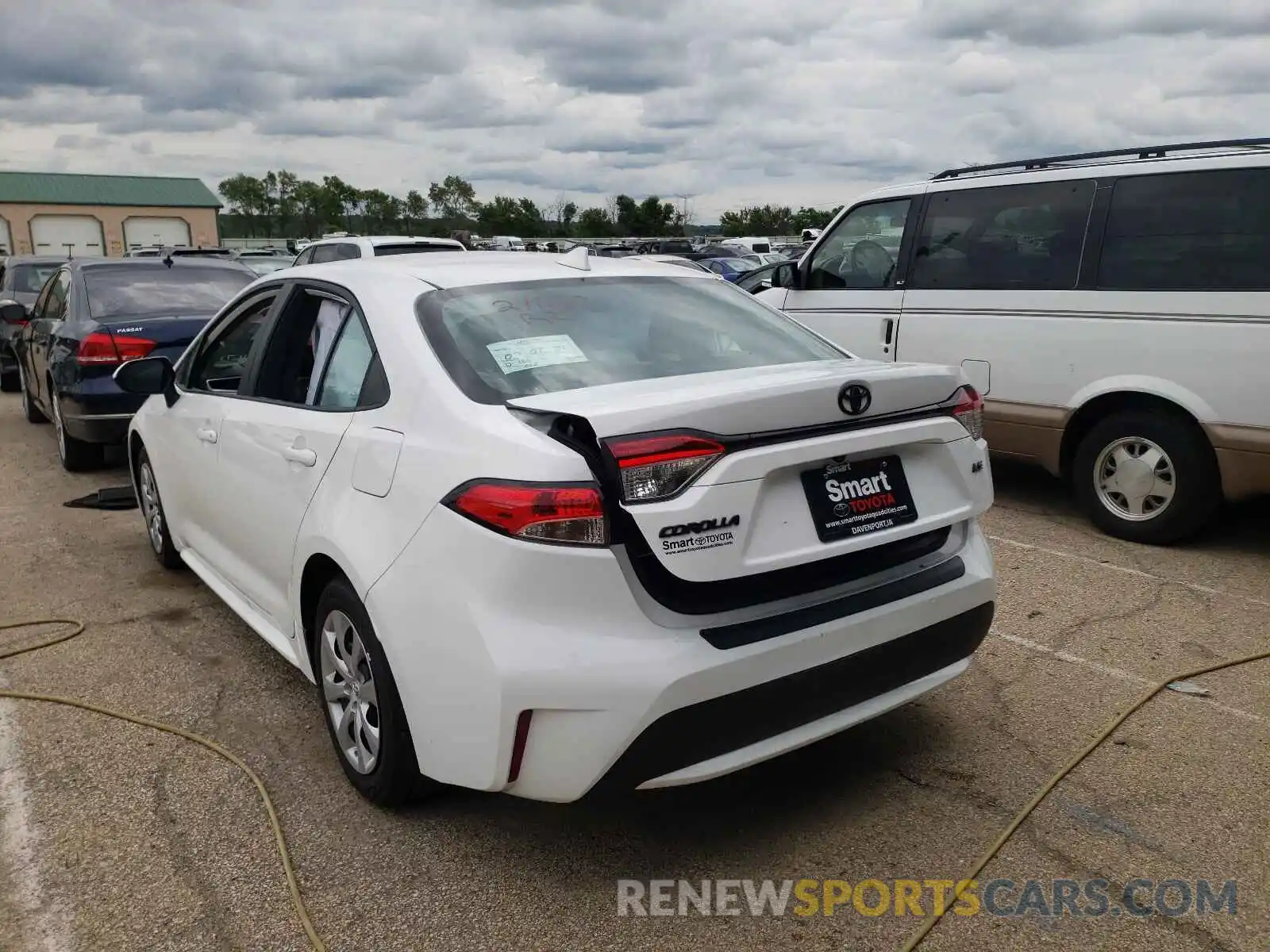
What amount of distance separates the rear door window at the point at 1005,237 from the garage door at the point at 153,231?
7242 centimetres

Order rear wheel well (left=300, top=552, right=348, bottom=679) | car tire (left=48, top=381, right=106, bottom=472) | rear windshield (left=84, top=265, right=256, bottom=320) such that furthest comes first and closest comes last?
1. car tire (left=48, top=381, right=106, bottom=472)
2. rear windshield (left=84, top=265, right=256, bottom=320)
3. rear wheel well (left=300, top=552, right=348, bottom=679)

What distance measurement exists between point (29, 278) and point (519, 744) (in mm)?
15023

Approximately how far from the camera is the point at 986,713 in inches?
142


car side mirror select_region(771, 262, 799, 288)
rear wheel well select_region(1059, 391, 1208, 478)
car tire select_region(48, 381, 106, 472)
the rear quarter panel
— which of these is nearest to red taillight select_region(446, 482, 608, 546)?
the rear quarter panel

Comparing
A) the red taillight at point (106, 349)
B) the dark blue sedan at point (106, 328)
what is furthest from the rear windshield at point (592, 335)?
the red taillight at point (106, 349)

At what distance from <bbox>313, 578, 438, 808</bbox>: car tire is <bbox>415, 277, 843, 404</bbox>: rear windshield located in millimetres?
775

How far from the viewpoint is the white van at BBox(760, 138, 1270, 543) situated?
5109 mm

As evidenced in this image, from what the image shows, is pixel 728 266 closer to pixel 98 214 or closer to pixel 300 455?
pixel 300 455

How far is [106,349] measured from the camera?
727 centimetres

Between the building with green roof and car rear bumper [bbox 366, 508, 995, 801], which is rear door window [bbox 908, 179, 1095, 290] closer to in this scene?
car rear bumper [bbox 366, 508, 995, 801]

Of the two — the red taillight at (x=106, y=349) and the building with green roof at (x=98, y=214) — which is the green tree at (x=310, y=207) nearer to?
the building with green roof at (x=98, y=214)

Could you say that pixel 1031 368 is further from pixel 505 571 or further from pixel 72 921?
pixel 72 921

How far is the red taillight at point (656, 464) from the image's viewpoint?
2.35m

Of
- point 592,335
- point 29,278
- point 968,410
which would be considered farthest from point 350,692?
point 29,278
